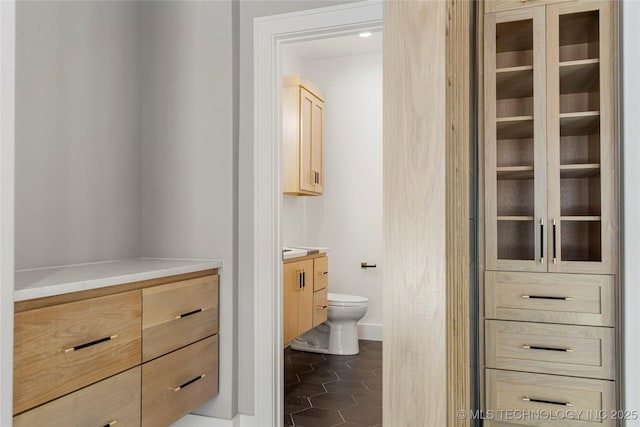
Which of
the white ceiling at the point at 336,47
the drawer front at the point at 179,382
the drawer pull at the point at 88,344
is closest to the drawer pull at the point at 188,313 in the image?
the drawer front at the point at 179,382

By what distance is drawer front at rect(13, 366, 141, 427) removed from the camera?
1468mm

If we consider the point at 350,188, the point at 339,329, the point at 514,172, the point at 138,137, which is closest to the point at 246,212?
the point at 138,137

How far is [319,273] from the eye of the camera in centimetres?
369

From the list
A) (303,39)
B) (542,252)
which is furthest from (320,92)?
(542,252)

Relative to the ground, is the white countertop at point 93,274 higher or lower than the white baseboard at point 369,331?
higher

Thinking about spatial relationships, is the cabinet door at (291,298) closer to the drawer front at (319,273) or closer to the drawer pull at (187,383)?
the drawer front at (319,273)

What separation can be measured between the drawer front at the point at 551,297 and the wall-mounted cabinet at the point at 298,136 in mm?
2197

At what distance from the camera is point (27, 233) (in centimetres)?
193

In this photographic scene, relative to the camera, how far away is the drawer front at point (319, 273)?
3596 millimetres

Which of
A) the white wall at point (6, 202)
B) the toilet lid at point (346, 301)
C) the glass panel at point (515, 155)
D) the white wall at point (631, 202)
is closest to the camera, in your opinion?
the white wall at point (6, 202)

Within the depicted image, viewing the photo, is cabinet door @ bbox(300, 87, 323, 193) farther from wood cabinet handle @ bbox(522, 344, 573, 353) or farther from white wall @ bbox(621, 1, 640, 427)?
white wall @ bbox(621, 1, 640, 427)

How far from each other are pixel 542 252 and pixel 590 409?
0.67 metres

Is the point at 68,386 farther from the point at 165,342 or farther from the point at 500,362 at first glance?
the point at 500,362

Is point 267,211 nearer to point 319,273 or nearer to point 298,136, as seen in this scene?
point 319,273
